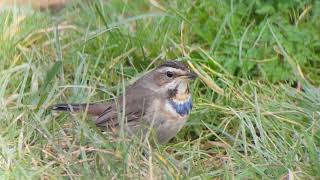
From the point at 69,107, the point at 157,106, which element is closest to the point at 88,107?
the point at 69,107

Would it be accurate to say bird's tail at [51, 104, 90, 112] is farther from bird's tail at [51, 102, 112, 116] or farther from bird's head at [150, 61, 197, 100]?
bird's head at [150, 61, 197, 100]

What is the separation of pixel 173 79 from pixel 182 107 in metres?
0.21

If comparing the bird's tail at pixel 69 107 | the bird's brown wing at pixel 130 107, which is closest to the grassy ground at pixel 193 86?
the bird's tail at pixel 69 107

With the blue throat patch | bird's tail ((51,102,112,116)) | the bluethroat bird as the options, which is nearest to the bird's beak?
the bluethroat bird

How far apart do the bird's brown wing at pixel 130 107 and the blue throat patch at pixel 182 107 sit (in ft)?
0.51

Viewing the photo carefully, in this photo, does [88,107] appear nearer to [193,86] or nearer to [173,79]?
[173,79]

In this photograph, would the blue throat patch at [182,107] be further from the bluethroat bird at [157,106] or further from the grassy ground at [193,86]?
the grassy ground at [193,86]

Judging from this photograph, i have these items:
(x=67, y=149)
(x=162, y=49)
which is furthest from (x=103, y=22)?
(x=67, y=149)

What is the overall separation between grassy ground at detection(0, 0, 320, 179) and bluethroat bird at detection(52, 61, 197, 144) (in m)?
0.17

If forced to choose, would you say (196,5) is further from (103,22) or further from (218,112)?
(218,112)

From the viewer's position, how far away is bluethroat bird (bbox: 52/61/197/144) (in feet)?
19.9

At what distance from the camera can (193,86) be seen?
6.75m

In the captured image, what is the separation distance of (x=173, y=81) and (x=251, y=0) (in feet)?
4.39

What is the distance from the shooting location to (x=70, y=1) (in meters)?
7.94
